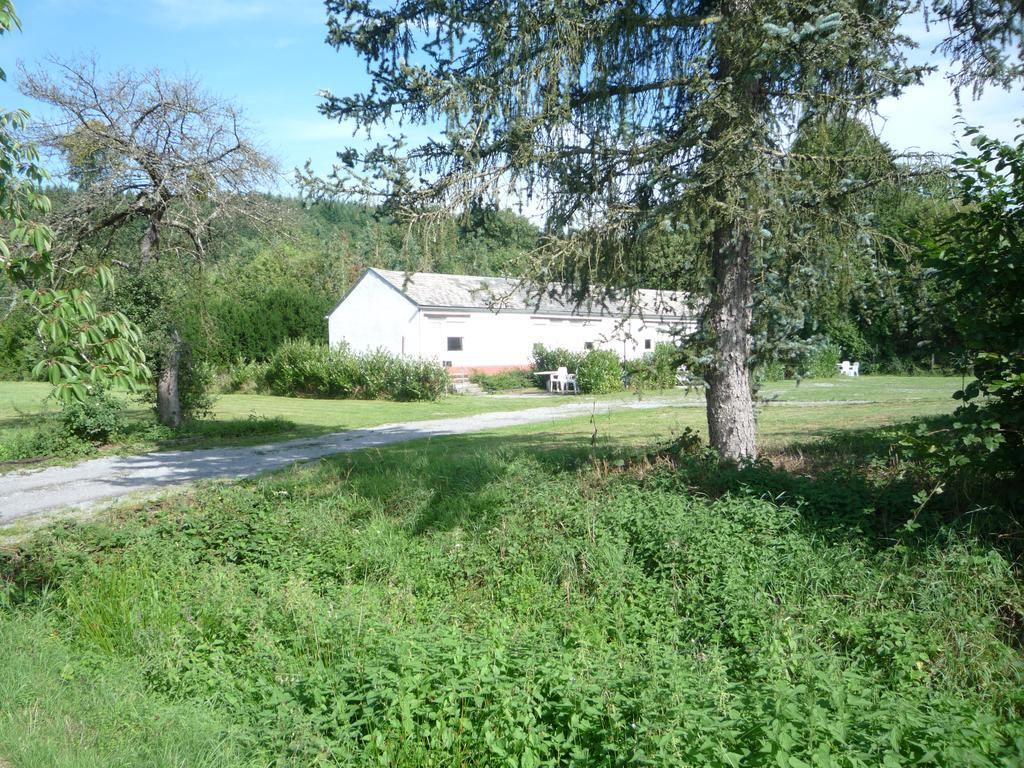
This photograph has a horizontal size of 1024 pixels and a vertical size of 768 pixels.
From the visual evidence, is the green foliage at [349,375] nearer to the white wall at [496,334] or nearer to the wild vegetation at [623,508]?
the white wall at [496,334]

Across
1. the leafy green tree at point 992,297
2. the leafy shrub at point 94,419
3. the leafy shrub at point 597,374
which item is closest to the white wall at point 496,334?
the leafy shrub at point 597,374

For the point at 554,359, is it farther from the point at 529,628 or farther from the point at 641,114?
the point at 529,628

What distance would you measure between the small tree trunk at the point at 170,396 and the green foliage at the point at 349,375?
10.4 metres

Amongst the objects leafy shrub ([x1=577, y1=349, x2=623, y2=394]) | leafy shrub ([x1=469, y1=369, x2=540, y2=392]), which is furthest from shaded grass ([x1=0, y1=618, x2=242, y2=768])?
leafy shrub ([x1=469, y1=369, x2=540, y2=392])

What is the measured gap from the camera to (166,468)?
522 inches

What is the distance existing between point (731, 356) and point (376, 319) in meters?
27.0

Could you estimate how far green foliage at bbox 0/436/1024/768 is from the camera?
3881mm

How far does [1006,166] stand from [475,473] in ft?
21.2

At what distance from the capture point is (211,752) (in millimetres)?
3945

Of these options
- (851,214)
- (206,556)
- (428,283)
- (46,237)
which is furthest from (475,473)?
(428,283)

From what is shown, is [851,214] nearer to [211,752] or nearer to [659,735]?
[659,735]

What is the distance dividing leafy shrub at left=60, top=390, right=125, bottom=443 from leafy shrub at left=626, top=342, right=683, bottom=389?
11757 mm

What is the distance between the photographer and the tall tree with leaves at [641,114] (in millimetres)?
7125

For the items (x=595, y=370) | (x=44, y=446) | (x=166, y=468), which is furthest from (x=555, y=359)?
(x=166, y=468)
